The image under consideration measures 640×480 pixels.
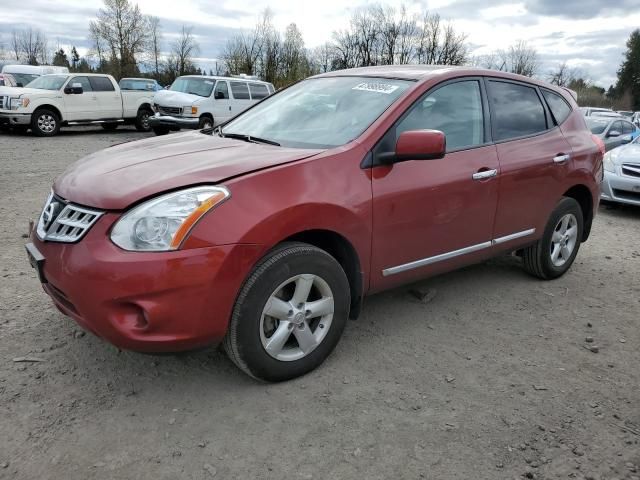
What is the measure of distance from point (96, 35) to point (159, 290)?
60112 mm

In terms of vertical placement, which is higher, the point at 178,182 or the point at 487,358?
the point at 178,182

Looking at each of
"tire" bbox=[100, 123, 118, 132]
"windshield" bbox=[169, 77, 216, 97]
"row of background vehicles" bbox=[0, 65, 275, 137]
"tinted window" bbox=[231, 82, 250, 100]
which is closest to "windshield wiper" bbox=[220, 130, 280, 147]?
"row of background vehicles" bbox=[0, 65, 275, 137]

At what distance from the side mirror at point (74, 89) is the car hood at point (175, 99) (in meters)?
2.16

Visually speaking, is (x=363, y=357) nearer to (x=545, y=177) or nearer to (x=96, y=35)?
(x=545, y=177)

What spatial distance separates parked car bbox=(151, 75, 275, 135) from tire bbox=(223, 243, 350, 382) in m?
12.7

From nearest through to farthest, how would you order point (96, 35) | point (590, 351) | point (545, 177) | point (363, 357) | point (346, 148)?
point (346, 148) → point (363, 357) → point (590, 351) → point (545, 177) → point (96, 35)

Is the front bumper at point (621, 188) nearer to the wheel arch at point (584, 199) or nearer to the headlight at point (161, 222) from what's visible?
the wheel arch at point (584, 199)

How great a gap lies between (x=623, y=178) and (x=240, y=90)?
11374 mm

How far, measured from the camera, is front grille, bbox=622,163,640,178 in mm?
8031

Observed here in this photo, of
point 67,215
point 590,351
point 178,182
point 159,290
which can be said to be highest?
point 178,182

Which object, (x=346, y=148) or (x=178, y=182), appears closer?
(x=178, y=182)

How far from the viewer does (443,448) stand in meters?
2.50

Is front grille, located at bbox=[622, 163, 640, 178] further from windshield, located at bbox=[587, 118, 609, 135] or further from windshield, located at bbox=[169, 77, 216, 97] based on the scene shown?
windshield, located at bbox=[169, 77, 216, 97]

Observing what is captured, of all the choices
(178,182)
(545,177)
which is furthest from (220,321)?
(545,177)
